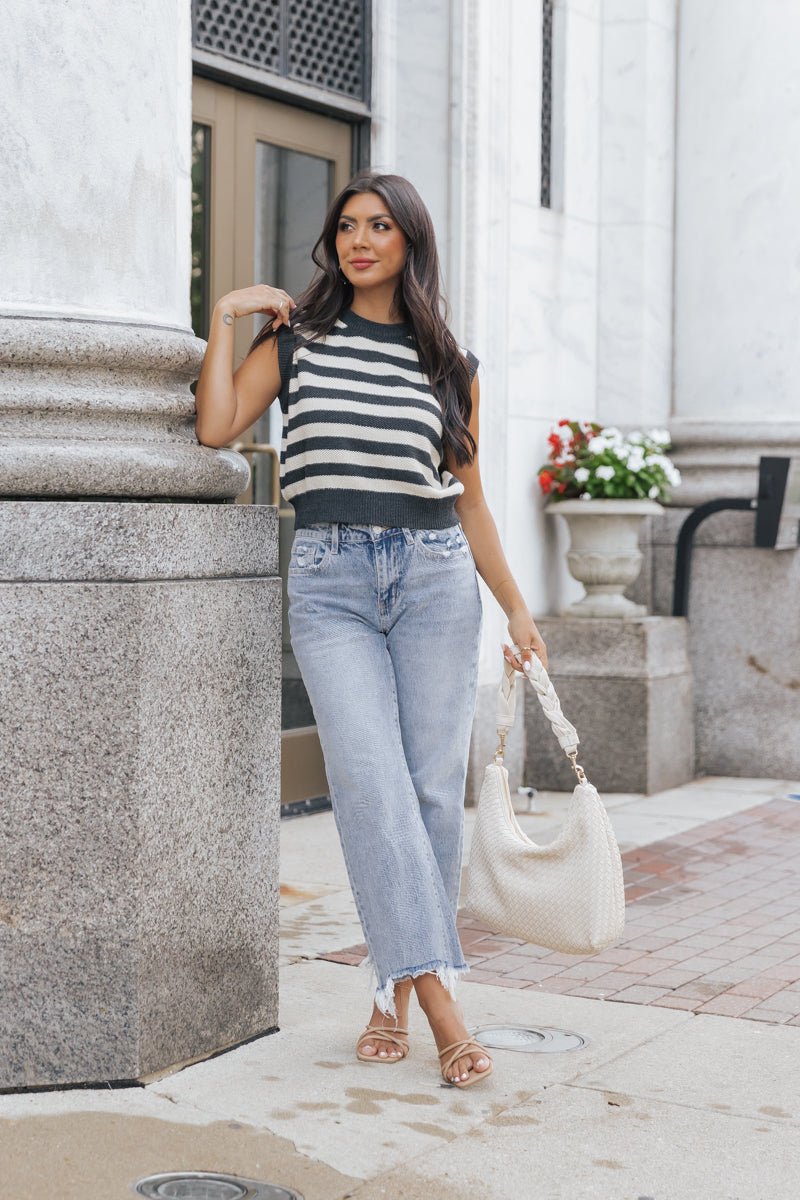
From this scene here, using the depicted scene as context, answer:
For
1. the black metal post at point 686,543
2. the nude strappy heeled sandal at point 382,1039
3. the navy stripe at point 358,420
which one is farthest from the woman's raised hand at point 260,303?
the black metal post at point 686,543

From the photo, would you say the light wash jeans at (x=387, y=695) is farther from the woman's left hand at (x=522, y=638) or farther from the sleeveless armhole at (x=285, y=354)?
the sleeveless armhole at (x=285, y=354)

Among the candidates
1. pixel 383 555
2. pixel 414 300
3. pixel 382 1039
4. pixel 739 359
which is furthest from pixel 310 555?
pixel 739 359

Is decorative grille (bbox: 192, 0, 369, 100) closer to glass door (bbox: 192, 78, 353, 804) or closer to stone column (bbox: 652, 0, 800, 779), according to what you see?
glass door (bbox: 192, 78, 353, 804)

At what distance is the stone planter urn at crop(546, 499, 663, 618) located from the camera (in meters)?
8.32

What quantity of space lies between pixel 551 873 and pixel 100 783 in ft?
3.25

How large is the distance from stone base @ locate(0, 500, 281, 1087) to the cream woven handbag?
0.64m

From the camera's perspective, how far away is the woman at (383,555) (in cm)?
379

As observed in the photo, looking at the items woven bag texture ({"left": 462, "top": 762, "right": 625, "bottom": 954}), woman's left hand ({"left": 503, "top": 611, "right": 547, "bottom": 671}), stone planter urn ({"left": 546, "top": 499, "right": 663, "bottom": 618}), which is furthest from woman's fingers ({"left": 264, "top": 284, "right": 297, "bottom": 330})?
stone planter urn ({"left": 546, "top": 499, "right": 663, "bottom": 618})

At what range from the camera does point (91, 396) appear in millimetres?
3752

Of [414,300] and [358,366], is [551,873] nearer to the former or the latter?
[358,366]

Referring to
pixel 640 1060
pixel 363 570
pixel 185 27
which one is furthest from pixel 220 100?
pixel 640 1060

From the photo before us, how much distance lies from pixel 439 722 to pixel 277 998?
80cm

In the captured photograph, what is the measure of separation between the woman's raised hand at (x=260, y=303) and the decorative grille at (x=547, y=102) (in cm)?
482

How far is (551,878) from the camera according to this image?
3855mm
